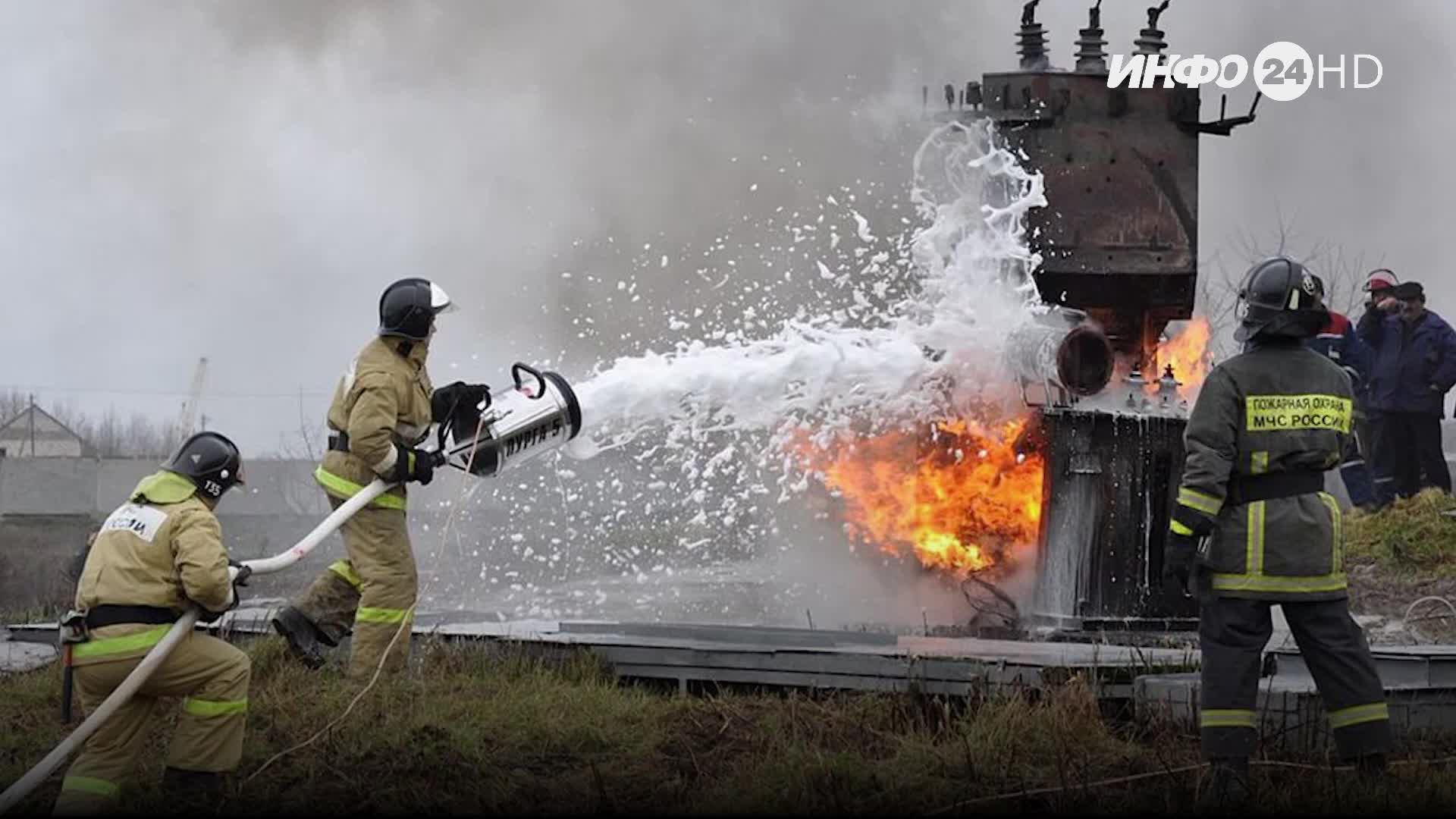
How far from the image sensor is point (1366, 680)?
5.33 m

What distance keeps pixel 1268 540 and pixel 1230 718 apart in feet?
1.87

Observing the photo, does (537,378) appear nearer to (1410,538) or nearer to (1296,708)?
(1296,708)

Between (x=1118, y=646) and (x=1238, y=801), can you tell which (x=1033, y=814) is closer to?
(x=1238, y=801)

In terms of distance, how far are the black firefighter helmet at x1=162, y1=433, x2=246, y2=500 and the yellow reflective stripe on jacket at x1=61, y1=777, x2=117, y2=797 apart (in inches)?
40.0

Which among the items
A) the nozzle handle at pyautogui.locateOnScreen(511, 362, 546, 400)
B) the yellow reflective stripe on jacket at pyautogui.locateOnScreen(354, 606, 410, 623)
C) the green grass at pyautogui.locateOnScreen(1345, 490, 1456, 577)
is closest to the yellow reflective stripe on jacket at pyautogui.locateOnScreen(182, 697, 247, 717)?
the yellow reflective stripe on jacket at pyautogui.locateOnScreen(354, 606, 410, 623)

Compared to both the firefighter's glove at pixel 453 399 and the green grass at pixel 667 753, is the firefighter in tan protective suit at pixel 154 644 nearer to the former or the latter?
the green grass at pixel 667 753

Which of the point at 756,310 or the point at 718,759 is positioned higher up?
the point at 756,310

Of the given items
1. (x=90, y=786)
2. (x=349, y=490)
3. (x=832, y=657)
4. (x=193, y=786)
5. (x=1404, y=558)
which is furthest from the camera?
(x=1404, y=558)

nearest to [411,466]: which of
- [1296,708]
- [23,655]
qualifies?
[23,655]

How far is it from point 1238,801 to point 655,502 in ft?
33.1

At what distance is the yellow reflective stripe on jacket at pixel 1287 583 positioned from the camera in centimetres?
535

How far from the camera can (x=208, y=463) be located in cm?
594

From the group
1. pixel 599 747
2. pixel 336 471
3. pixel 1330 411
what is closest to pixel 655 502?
pixel 336 471

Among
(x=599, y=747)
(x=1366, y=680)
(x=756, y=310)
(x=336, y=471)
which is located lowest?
(x=599, y=747)
